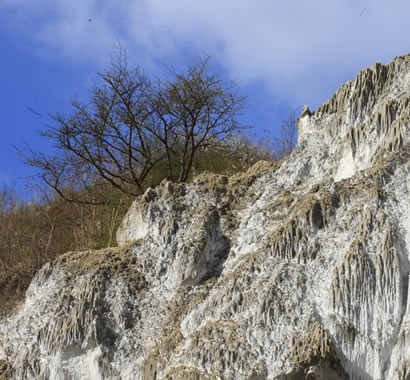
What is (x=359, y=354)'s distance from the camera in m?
5.64

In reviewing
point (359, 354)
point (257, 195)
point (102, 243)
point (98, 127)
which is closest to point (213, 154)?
point (98, 127)

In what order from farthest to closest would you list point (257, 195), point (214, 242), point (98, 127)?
point (98, 127), point (257, 195), point (214, 242)

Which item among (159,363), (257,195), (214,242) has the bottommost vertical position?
(159,363)

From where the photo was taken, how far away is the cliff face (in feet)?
18.5

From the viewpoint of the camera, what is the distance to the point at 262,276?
20.0ft

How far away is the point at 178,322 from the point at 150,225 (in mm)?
1196

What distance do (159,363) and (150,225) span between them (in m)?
1.60

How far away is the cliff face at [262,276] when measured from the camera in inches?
222

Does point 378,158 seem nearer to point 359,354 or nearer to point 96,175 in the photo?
point 359,354

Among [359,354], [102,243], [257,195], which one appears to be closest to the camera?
[359,354]

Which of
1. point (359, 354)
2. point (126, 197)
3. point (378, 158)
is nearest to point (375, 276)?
point (359, 354)

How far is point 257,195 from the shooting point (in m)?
7.60

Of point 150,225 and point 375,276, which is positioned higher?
point 150,225

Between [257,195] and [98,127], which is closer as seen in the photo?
[257,195]
